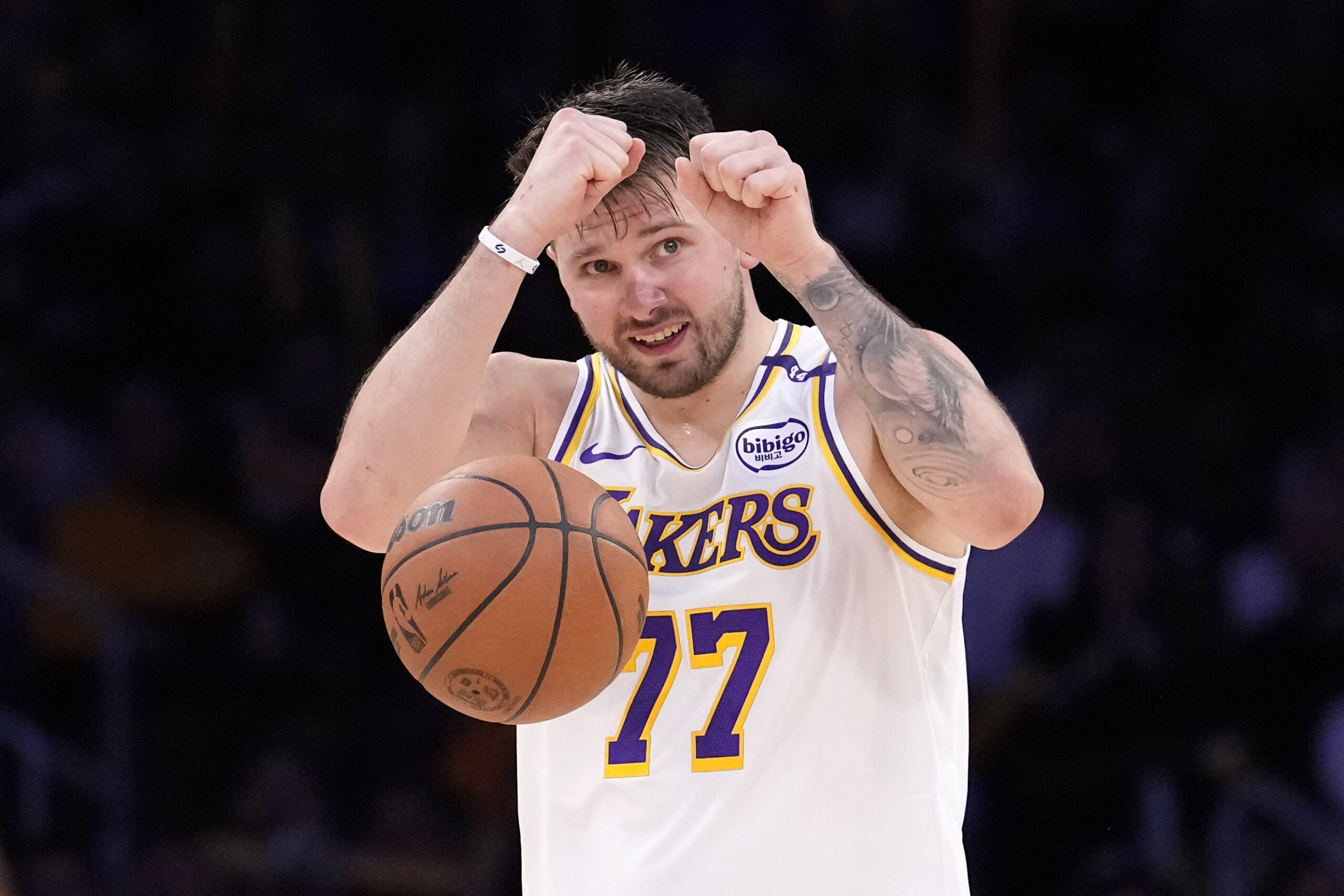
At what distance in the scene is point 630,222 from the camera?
3305 millimetres

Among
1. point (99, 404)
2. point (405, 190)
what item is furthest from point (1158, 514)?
point (99, 404)

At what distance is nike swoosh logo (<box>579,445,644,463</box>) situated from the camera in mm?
3477

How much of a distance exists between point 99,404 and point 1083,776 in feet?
16.4

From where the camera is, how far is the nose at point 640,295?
128 inches

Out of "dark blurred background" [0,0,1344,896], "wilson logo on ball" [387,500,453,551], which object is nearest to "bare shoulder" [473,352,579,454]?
"wilson logo on ball" [387,500,453,551]

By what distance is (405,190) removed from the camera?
327 inches

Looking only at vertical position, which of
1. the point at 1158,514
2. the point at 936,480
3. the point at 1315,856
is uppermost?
the point at 1158,514

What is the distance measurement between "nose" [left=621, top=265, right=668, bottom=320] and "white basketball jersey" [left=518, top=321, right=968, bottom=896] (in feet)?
1.24

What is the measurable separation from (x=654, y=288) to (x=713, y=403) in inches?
14.9

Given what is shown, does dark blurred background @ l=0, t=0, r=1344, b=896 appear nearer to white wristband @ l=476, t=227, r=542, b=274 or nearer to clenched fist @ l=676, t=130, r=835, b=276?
clenched fist @ l=676, t=130, r=835, b=276

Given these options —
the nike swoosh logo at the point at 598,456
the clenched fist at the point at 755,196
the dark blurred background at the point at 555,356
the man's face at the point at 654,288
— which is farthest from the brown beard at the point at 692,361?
the dark blurred background at the point at 555,356

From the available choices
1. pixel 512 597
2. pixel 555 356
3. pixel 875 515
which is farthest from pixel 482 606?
pixel 555 356

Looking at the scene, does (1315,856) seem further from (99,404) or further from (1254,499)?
(99,404)

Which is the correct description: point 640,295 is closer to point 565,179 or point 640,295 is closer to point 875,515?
point 565,179
